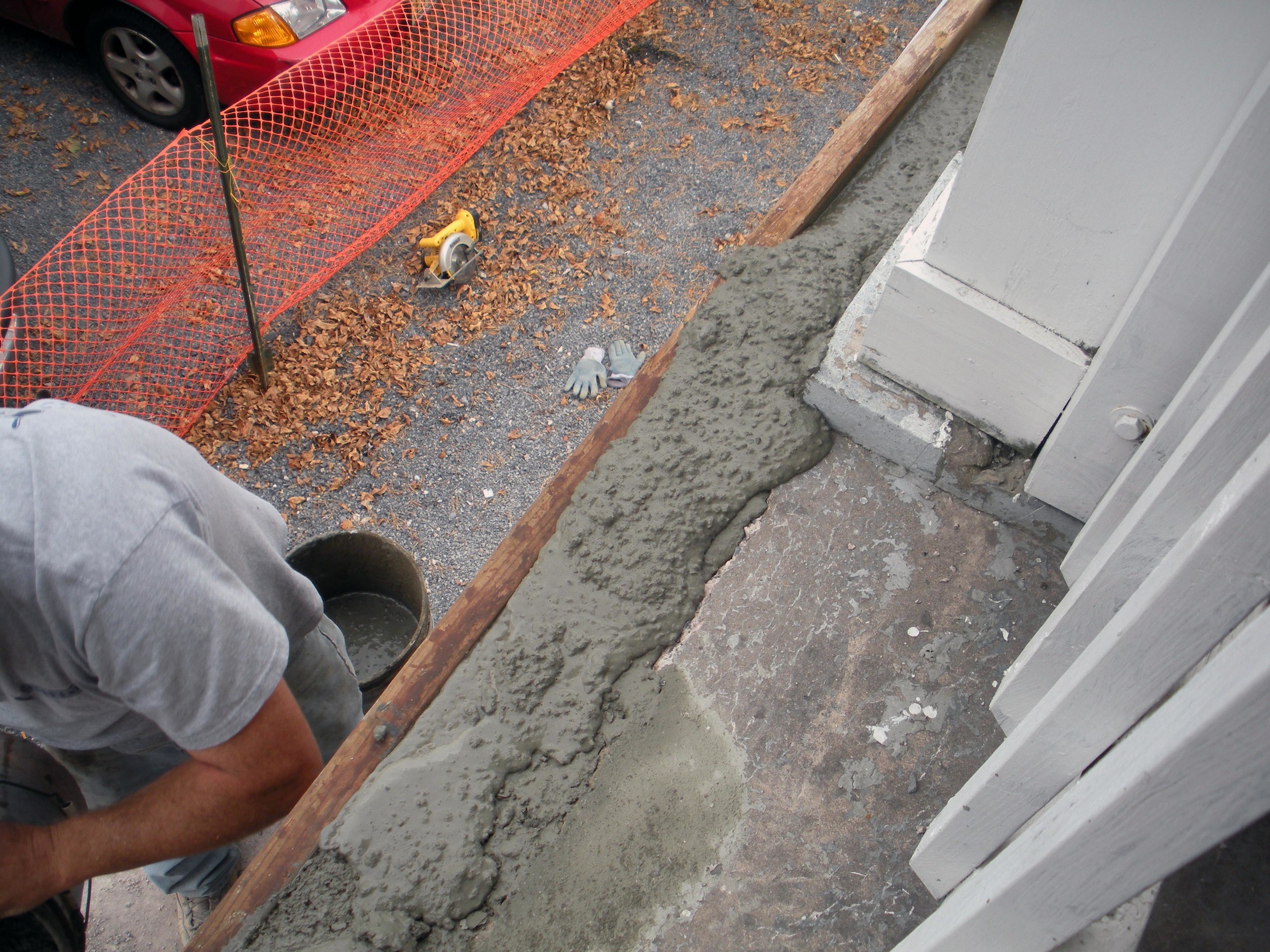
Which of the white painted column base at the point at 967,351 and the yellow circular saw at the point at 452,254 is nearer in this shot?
the white painted column base at the point at 967,351

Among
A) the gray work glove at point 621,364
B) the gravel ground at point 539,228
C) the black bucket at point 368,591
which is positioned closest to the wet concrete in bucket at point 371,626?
the black bucket at point 368,591

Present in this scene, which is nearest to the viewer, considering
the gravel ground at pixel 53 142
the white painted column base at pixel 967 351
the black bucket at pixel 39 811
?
the white painted column base at pixel 967 351

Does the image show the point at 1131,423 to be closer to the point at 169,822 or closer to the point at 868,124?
the point at 868,124

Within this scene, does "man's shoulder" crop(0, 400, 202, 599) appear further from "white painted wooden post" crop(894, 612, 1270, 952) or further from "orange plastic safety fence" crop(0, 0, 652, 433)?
"orange plastic safety fence" crop(0, 0, 652, 433)

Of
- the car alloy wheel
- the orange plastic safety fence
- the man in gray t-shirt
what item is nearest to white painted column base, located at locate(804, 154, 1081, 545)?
the man in gray t-shirt

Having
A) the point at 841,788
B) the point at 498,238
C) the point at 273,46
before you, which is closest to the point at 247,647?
the point at 841,788

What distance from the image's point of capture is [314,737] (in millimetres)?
2062

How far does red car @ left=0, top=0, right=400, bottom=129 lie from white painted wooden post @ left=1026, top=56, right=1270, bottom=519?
4.16 metres

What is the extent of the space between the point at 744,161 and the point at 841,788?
4128 mm

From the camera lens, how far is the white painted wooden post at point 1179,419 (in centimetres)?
123

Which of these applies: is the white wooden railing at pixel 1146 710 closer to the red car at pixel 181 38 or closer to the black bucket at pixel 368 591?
the black bucket at pixel 368 591

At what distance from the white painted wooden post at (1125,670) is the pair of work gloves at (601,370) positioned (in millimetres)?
2903

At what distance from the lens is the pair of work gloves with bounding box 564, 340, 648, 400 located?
409 cm

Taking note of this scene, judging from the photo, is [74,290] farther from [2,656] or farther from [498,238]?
[2,656]
